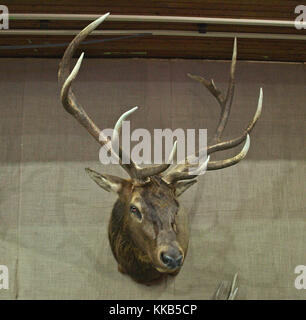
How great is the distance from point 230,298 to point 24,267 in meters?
1.40

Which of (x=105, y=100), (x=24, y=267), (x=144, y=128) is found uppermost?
(x=105, y=100)

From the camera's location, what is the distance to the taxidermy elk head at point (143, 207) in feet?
7.66

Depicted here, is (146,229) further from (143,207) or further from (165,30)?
(165,30)

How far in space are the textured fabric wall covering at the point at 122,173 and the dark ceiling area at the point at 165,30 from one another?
0.41 feet

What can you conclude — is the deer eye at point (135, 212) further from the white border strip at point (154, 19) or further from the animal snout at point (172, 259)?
the white border strip at point (154, 19)

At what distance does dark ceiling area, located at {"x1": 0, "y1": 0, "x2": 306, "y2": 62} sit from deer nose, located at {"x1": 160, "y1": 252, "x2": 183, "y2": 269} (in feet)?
4.72

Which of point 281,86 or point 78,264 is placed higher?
point 281,86

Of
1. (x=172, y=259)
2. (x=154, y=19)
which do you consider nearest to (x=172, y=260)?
(x=172, y=259)

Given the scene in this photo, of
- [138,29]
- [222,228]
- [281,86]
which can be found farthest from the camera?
[281,86]

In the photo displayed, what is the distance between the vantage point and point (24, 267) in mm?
3012

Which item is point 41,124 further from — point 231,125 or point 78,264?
point 231,125

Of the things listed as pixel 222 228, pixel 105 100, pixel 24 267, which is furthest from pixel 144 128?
pixel 24 267

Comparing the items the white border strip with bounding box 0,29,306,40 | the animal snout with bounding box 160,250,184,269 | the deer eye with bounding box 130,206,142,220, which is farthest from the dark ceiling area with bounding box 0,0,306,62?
the animal snout with bounding box 160,250,184,269

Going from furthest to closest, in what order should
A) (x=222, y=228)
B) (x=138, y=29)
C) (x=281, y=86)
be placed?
(x=281, y=86) → (x=222, y=228) → (x=138, y=29)
